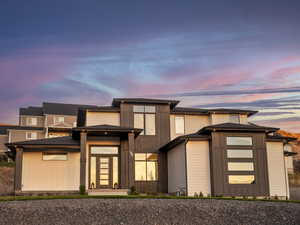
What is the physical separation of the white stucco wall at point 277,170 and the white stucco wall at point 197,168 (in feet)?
14.0

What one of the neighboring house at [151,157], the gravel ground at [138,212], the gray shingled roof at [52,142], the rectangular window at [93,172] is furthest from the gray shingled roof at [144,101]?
the gravel ground at [138,212]

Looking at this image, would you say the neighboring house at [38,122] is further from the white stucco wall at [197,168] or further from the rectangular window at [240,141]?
the rectangular window at [240,141]

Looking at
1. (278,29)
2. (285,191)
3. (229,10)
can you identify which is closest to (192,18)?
(229,10)

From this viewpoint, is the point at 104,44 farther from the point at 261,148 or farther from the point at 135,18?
the point at 261,148

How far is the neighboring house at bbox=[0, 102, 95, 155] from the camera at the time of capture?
183 feet

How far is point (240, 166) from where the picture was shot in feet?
75.0

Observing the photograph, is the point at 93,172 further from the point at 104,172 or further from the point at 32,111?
the point at 32,111

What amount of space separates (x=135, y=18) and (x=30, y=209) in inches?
474

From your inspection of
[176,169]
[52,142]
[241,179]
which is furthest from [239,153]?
[52,142]

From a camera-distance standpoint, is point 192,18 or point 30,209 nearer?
point 30,209

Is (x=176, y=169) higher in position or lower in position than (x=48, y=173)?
higher

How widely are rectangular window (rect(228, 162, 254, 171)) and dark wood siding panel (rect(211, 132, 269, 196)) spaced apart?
0.67 ft

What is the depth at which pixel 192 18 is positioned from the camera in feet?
72.1

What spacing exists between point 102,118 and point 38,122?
35737mm
